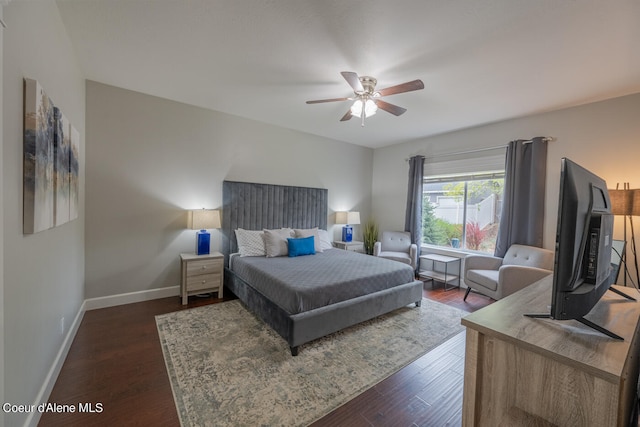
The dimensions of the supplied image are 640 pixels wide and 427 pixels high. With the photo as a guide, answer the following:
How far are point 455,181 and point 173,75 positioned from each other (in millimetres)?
4645

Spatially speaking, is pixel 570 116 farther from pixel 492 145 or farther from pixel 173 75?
pixel 173 75

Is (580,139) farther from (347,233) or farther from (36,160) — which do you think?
(36,160)

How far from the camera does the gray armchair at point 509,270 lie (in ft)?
9.96

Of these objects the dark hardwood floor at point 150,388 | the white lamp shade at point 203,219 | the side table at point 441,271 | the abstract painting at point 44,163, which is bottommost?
the dark hardwood floor at point 150,388

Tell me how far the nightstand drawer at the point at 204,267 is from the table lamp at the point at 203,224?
0.20 meters

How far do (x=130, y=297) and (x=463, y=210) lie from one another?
5376 mm

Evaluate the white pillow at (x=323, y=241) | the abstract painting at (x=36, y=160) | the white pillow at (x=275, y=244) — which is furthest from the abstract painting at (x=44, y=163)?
the white pillow at (x=323, y=241)

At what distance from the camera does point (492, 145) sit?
4.04 meters

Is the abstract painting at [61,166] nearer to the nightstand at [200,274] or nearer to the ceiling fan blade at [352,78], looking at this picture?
the nightstand at [200,274]

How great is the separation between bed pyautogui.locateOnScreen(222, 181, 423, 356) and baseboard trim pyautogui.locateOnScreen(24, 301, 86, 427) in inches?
61.9

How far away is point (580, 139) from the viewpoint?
3.27 m

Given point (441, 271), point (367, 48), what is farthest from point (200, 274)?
point (441, 271)

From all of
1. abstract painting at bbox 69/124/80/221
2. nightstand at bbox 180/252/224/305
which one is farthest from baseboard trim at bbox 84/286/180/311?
abstract painting at bbox 69/124/80/221

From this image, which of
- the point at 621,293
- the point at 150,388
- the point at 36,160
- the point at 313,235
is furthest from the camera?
the point at 313,235
